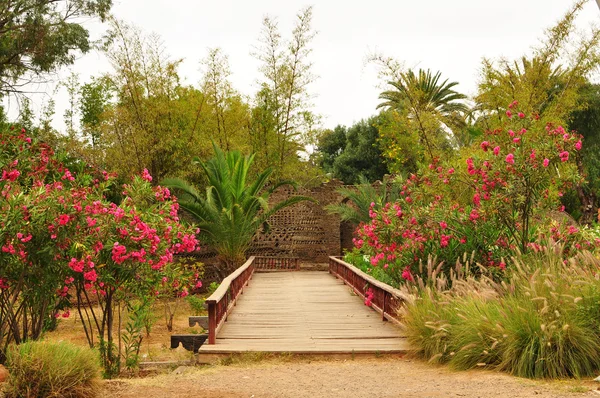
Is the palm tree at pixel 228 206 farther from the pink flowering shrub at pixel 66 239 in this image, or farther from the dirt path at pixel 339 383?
the dirt path at pixel 339 383

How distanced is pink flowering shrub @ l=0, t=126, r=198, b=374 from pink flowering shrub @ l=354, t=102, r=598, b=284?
9.61ft

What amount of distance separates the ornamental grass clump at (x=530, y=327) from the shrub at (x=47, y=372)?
3088mm

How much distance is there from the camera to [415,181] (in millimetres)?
10906

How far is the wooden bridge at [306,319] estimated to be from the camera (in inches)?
316

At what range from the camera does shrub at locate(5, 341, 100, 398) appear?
18.4 feet

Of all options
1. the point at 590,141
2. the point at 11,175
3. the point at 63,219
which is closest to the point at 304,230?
the point at 590,141

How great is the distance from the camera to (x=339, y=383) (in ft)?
20.5

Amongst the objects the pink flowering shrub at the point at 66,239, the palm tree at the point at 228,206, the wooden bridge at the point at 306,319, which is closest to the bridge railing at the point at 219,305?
the wooden bridge at the point at 306,319

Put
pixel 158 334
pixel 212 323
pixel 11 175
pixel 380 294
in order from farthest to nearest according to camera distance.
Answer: pixel 158 334, pixel 380 294, pixel 212 323, pixel 11 175

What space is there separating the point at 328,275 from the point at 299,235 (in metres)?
3.46

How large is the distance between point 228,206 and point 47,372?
39.5ft

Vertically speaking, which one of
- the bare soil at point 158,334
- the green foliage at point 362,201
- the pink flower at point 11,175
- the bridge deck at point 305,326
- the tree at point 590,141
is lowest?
the bare soil at point 158,334

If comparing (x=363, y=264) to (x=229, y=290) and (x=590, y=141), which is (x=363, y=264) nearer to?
(x=229, y=290)

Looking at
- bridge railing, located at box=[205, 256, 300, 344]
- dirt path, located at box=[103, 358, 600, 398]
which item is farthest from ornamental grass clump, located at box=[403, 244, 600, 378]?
bridge railing, located at box=[205, 256, 300, 344]
